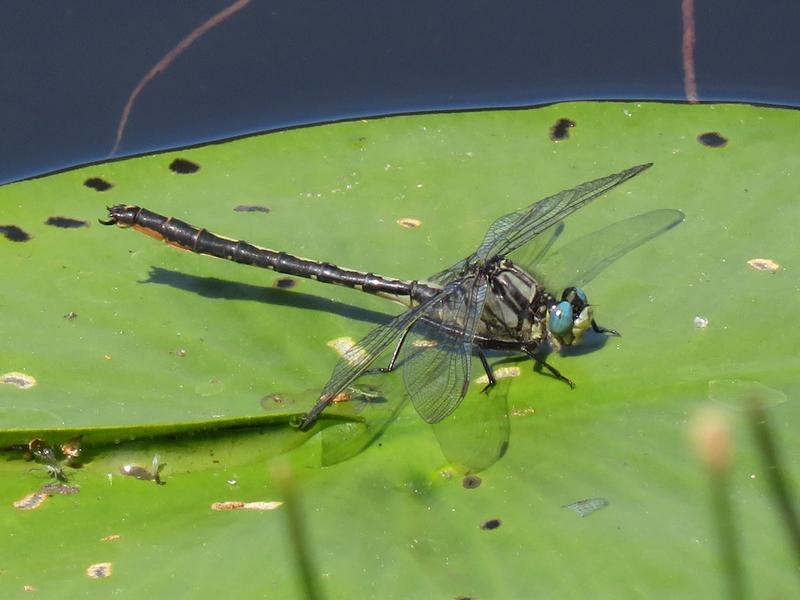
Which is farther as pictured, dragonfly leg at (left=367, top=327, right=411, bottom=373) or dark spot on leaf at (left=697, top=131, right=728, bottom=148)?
dark spot on leaf at (left=697, top=131, right=728, bottom=148)

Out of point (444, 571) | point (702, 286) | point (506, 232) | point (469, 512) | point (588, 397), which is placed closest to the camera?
point (444, 571)

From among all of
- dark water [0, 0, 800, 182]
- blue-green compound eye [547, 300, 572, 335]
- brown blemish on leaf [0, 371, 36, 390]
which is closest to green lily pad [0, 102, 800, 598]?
brown blemish on leaf [0, 371, 36, 390]

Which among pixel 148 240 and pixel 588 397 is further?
pixel 148 240

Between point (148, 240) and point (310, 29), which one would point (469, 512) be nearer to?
point (148, 240)

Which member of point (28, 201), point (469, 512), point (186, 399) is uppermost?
point (28, 201)

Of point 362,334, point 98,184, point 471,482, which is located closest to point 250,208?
point 98,184

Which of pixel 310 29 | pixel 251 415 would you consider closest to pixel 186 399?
pixel 251 415

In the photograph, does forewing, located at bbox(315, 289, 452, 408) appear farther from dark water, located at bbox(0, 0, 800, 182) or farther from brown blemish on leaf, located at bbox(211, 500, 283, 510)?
dark water, located at bbox(0, 0, 800, 182)

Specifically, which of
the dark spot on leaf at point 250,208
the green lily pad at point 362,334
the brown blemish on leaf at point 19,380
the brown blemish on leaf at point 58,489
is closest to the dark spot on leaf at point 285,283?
the green lily pad at point 362,334
